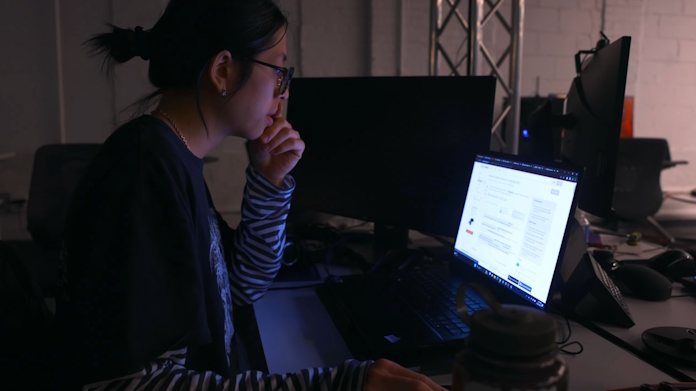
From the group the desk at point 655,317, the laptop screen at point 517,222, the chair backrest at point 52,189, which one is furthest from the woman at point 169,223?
the chair backrest at point 52,189

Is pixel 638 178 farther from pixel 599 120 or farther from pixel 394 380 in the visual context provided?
pixel 394 380

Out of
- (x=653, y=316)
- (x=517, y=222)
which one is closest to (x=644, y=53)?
(x=653, y=316)

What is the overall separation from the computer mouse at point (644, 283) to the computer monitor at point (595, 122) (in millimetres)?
174

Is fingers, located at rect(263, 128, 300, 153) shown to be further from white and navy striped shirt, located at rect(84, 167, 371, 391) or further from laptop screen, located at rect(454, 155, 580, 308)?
laptop screen, located at rect(454, 155, 580, 308)

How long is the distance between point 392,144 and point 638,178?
274 cm

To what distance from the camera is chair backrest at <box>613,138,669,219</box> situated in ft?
11.2

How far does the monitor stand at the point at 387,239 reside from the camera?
157 cm

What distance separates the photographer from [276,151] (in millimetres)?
1229

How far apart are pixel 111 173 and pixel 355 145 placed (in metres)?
0.84

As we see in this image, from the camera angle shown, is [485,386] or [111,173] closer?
[485,386]

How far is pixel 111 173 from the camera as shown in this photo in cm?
69

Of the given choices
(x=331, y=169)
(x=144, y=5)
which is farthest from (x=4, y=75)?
(x=331, y=169)

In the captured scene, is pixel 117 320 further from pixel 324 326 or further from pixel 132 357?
pixel 324 326

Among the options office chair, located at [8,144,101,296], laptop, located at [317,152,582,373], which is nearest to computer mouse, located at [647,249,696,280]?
laptop, located at [317,152,582,373]
